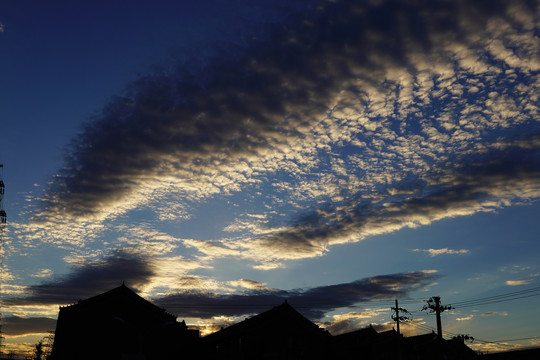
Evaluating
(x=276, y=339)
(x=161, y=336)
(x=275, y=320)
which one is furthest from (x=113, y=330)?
(x=276, y=339)

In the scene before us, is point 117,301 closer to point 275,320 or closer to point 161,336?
point 161,336

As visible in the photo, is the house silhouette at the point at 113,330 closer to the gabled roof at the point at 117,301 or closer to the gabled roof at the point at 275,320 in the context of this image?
the gabled roof at the point at 117,301

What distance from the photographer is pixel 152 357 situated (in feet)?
174

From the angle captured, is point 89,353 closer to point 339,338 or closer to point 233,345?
point 233,345

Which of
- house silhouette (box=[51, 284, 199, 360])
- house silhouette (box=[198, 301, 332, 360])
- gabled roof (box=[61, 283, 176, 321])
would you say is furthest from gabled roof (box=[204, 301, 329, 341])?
gabled roof (box=[61, 283, 176, 321])

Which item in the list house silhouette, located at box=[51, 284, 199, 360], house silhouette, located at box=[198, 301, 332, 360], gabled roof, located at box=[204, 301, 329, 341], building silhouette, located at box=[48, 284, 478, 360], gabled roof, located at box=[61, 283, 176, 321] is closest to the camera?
house silhouette, located at box=[51, 284, 199, 360]

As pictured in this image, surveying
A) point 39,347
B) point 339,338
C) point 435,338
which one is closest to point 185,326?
point 339,338

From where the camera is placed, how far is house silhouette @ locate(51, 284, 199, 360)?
49.6 metres

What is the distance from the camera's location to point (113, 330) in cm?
5147

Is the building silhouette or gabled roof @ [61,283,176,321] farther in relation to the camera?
gabled roof @ [61,283,176,321]

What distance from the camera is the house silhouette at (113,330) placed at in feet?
163

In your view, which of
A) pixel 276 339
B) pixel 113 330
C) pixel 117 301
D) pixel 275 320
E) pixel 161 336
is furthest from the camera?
pixel 161 336

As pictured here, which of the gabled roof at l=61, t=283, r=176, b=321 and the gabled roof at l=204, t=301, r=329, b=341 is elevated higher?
the gabled roof at l=61, t=283, r=176, b=321

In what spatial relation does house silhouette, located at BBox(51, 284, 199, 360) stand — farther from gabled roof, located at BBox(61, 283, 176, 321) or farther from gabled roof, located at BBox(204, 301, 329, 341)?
gabled roof, located at BBox(204, 301, 329, 341)
